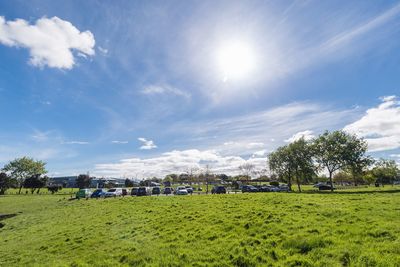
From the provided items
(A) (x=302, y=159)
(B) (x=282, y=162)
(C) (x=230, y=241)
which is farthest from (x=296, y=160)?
(C) (x=230, y=241)

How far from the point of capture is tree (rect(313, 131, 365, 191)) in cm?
5459

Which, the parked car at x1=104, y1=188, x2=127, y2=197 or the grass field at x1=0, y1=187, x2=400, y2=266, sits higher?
the parked car at x1=104, y1=188, x2=127, y2=197

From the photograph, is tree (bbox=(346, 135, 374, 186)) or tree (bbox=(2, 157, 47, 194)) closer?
tree (bbox=(346, 135, 374, 186))

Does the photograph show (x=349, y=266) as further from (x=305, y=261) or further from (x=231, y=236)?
(x=231, y=236)

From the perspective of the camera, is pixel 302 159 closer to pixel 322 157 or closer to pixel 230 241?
pixel 322 157

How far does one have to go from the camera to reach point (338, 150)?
55344 mm

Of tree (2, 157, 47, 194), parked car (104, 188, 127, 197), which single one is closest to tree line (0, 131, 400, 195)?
tree (2, 157, 47, 194)

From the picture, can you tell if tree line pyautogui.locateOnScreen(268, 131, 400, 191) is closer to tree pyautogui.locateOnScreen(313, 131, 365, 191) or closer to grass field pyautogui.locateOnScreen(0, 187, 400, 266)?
tree pyautogui.locateOnScreen(313, 131, 365, 191)

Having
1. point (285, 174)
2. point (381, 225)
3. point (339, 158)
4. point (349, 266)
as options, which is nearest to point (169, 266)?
point (349, 266)

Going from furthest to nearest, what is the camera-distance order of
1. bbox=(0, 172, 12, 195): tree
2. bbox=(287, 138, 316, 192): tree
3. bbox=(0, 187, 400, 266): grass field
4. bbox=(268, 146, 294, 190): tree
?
bbox=(0, 172, 12, 195): tree, bbox=(268, 146, 294, 190): tree, bbox=(287, 138, 316, 192): tree, bbox=(0, 187, 400, 266): grass field

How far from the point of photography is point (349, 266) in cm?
747

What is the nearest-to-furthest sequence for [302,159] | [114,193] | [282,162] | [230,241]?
[230,241]
[114,193]
[302,159]
[282,162]

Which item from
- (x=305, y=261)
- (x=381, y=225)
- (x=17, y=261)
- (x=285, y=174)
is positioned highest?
(x=285, y=174)

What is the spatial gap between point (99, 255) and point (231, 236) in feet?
22.6
